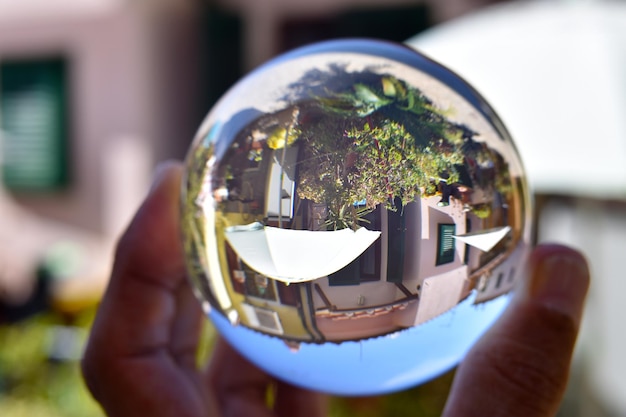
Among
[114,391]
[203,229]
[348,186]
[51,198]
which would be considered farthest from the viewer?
[51,198]

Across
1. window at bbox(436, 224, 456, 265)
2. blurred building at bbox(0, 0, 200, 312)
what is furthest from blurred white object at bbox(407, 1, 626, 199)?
blurred building at bbox(0, 0, 200, 312)

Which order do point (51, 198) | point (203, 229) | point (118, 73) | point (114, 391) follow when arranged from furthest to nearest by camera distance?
point (51, 198)
point (118, 73)
point (114, 391)
point (203, 229)

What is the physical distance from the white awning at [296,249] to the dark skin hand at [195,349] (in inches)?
14.9

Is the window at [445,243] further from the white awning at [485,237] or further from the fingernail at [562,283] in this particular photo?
the fingernail at [562,283]

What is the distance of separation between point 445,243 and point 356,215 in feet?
0.45

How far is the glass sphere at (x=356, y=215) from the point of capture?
717 millimetres

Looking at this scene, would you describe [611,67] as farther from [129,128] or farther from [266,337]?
[129,128]

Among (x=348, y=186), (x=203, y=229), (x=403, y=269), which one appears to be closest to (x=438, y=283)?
(x=403, y=269)

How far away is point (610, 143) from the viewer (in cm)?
179

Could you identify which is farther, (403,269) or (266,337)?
(266,337)

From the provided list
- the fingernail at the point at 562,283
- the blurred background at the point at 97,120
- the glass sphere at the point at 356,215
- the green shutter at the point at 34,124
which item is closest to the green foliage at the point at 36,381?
the blurred background at the point at 97,120

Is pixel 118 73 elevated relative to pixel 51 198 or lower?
elevated

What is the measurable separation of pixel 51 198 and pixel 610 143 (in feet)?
16.3

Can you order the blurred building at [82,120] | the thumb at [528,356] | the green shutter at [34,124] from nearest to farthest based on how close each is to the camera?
1. the thumb at [528,356]
2. the blurred building at [82,120]
3. the green shutter at [34,124]
